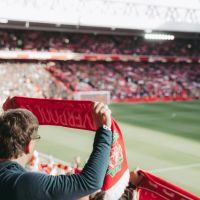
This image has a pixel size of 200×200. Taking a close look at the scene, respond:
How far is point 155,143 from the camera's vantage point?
21062mm

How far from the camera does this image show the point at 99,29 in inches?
1661

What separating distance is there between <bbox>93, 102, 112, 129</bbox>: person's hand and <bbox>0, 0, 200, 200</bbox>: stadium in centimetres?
2113

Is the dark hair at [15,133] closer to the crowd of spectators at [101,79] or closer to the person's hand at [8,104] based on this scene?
the person's hand at [8,104]

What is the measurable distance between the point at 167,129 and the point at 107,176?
72.2ft

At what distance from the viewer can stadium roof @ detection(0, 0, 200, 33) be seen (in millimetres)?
35594

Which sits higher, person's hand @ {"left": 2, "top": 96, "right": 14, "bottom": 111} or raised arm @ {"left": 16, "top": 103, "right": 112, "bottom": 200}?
person's hand @ {"left": 2, "top": 96, "right": 14, "bottom": 111}

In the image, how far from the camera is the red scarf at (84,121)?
3.30 m

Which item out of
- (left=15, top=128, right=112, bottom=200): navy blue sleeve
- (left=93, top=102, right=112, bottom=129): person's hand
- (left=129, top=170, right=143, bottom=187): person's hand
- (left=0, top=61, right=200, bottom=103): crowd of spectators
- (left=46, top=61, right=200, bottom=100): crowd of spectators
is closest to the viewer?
(left=15, top=128, right=112, bottom=200): navy blue sleeve

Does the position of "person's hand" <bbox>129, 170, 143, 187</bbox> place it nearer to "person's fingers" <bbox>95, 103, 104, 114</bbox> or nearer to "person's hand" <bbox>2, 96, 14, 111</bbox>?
"person's fingers" <bbox>95, 103, 104, 114</bbox>

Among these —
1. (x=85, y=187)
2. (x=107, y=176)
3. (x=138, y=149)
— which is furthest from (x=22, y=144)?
(x=138, y=149)

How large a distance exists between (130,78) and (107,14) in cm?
675

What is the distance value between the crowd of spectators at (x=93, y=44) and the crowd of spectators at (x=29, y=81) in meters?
1.69

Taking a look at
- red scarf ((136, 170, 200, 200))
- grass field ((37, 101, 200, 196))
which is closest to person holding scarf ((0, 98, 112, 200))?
red scarf ((136, 170, 200, 200))

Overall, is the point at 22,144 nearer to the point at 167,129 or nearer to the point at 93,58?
the point at 167,129
